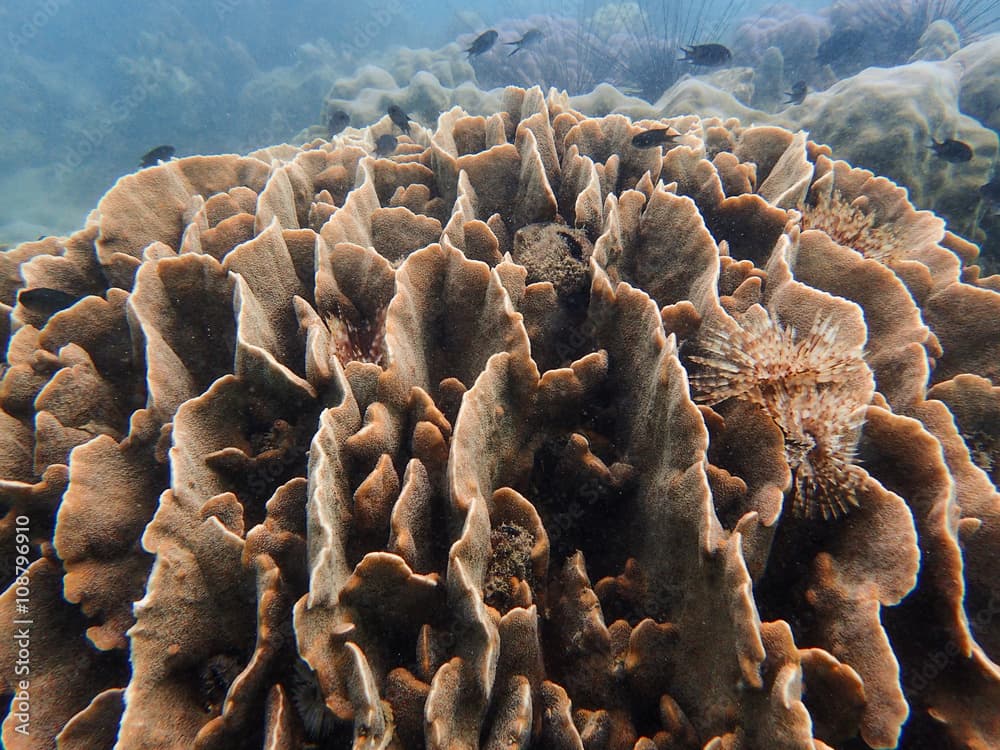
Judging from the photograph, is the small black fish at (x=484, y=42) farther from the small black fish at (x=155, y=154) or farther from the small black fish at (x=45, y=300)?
the small black fish at (x=45, y=300)

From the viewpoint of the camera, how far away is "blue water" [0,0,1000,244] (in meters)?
23.2

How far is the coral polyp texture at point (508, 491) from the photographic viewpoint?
1.46 metres

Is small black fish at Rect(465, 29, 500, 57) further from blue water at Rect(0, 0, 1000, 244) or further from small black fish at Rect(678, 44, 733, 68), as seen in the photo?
blue water at Rect(0, 0, 1000, 244)

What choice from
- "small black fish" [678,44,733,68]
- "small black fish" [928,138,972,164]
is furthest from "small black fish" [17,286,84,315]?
"small black fish" [928,138,972,164]

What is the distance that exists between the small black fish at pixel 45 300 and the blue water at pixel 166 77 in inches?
672

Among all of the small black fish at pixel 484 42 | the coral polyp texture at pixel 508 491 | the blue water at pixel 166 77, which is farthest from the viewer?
the blue water at pixel 166 77

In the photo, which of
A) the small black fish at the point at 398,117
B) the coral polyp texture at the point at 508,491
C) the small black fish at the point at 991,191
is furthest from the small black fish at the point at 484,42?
the coral polyp texture at the point at 508,491

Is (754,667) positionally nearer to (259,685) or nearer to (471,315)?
(259,685)

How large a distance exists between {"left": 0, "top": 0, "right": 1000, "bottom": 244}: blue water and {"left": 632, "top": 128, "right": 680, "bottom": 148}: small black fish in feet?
56.8

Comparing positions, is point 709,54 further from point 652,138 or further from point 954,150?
point 652,138

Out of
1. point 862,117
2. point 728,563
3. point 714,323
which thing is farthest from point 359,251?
point 862,117

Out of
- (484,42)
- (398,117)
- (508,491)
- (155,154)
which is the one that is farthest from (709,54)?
(508,491)

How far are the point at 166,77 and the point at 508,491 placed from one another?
37.9 meters

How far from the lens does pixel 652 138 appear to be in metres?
3.02
